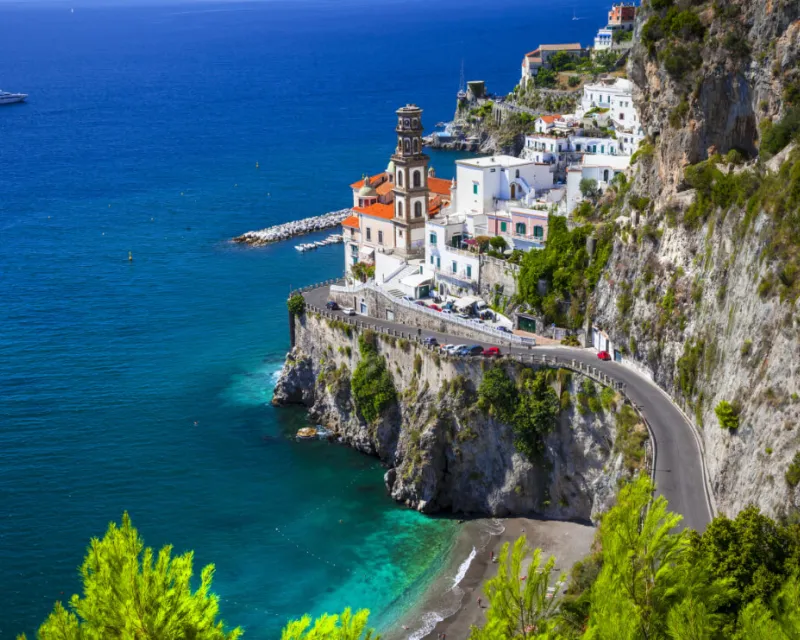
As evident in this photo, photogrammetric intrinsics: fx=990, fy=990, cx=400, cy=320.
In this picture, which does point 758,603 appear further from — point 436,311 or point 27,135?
point 27,135

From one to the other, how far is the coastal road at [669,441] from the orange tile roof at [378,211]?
74.3ft

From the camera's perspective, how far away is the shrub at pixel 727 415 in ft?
152

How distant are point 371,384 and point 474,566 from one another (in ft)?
57.6

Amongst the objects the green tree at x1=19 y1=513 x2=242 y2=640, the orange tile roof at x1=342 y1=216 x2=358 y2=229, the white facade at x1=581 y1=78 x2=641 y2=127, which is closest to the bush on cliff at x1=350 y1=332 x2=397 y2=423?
the orange tile roof at x1=342 y1=216 x2=358 y2=229

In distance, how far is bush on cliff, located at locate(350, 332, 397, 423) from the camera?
7106 cm

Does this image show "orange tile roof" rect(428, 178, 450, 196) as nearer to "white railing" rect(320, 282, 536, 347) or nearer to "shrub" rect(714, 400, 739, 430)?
"white railing" rect(320, 282, 536, 347)

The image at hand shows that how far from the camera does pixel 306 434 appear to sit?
246 feet

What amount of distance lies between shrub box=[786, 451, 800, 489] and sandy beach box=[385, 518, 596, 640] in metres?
18.7

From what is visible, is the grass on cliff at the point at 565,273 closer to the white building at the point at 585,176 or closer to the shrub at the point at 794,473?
the white building at the point at 585,176

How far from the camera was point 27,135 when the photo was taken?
199875mm

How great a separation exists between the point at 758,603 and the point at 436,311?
4164 cm

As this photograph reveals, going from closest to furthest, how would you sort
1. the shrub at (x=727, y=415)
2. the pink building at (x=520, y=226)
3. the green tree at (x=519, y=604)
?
the green tree at (x=519, y=604), the shrub at (x=727, y=415), the pink building at (x=520, y=226)

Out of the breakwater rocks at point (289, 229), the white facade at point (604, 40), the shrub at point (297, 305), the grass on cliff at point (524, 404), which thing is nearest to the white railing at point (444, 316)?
the shrub at point (297, 305)

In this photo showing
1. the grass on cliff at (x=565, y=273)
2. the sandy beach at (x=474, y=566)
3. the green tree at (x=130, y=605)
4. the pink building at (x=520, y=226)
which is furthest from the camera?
the pink building at (x=520, y=226)
